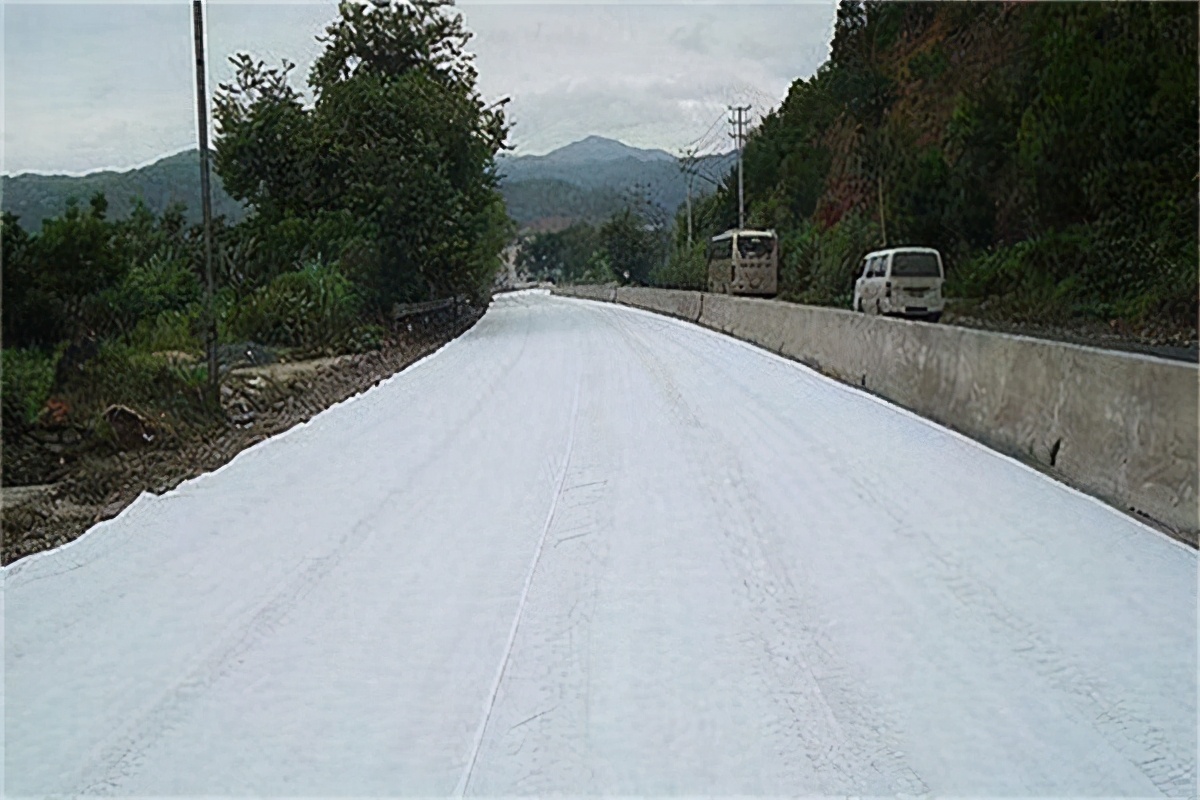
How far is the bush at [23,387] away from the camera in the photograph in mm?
17000

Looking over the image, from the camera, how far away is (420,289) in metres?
36.7

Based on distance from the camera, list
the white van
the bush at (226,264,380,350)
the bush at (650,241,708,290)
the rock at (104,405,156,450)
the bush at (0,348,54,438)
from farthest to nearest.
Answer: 1. the bush at (650,241,708,290)
2. the white van
3. the bush at (226,264,380,350)
4. the bush at (0,348,54,438)
5. the rock at (104,405,156,450)

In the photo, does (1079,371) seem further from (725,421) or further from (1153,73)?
(1153,73)

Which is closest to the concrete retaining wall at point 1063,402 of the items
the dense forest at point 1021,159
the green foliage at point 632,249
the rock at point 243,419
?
the rock at point 243,419

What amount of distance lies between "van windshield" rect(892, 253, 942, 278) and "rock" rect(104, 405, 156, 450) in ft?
76.4

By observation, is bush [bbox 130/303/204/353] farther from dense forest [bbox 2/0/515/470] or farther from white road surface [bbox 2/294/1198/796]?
white road surface [bbox 2/294/1198/796]

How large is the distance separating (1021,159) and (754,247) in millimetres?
17801

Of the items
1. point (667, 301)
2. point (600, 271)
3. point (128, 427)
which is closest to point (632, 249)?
point (600, 271)

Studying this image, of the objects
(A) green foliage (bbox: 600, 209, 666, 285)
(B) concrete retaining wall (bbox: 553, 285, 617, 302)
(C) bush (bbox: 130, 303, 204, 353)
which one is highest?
(A) green foliage (bbox: 600, 209, 666, 285)

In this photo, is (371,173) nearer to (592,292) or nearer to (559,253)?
(592,292)

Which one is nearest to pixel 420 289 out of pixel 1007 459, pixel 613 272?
pixel 1007 459

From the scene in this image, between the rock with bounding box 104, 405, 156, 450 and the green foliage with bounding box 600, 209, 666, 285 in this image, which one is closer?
the rock with bounding box 104, 405, 156, 450

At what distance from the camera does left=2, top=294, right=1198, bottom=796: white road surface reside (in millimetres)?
5078

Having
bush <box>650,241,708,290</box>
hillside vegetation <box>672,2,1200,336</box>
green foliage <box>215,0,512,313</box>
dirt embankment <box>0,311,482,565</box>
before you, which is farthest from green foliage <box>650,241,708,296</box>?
dirt embankment <box>0,311,482,565</box>
